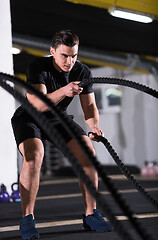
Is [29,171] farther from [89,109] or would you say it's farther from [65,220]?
[65,220]

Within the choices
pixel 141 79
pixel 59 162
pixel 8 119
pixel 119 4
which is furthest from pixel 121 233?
pixel 59 162

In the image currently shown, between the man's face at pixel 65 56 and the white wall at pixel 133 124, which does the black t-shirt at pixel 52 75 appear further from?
the white wall at pixel 133 124

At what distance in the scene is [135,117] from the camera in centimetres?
936

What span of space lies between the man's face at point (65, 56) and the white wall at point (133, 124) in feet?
22.5

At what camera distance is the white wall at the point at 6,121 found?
4.23 meters

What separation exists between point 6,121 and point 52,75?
2093mm

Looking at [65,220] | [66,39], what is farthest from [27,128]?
[65,220]

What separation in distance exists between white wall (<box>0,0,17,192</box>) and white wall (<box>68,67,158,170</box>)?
5090 mm

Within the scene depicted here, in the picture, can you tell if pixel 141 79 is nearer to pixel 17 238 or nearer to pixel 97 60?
pixel 97 60

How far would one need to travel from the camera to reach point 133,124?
30.8ft

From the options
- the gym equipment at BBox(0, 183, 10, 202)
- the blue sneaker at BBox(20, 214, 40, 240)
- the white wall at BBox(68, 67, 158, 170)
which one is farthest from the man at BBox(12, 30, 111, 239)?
the white wall at BBox(68, 67, 158, 170)

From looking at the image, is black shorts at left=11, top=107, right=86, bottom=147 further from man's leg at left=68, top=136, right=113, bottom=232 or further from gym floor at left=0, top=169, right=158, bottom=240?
gym floor at left=0, top=169, right=158, bottom=240

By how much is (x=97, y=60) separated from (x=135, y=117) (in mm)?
2101

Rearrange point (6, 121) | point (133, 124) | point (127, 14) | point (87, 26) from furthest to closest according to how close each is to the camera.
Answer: point (133, 124) → point (87, 26) → point (127, 14) → point (6, 121)
